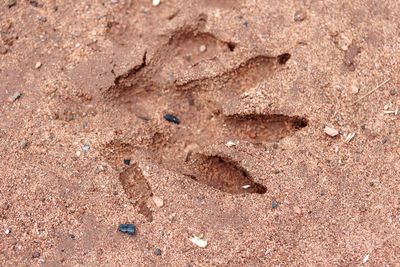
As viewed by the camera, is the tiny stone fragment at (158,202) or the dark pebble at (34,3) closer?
the tiny stone fragment at (158,202)

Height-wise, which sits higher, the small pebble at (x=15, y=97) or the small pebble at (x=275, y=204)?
the small pebble at (x=15, y=97)

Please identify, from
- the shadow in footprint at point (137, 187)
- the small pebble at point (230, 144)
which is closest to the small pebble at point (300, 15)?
the small pebble at point (230, 144)

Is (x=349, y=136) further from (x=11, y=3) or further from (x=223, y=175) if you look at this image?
(x=11, y=3)

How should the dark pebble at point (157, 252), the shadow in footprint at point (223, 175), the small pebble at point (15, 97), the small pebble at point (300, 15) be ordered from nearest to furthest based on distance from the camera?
the dark pebble at point (157, 252) → the shadow in footprint at point (223, 175) → the small pebble at point (15, 97) → the small pebble at point (300, 15)

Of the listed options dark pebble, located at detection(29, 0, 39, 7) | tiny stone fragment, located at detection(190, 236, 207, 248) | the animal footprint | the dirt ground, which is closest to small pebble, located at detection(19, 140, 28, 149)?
the dirt ground

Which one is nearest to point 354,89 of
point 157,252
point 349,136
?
point 349,136

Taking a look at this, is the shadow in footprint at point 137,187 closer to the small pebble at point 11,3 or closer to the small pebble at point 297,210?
the small pebble at point 297,210

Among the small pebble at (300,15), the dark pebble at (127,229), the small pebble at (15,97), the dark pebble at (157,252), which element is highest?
the small pebble at (300,15)

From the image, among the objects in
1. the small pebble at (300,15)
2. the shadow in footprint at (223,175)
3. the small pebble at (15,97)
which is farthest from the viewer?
the small pebble at (300,15)
